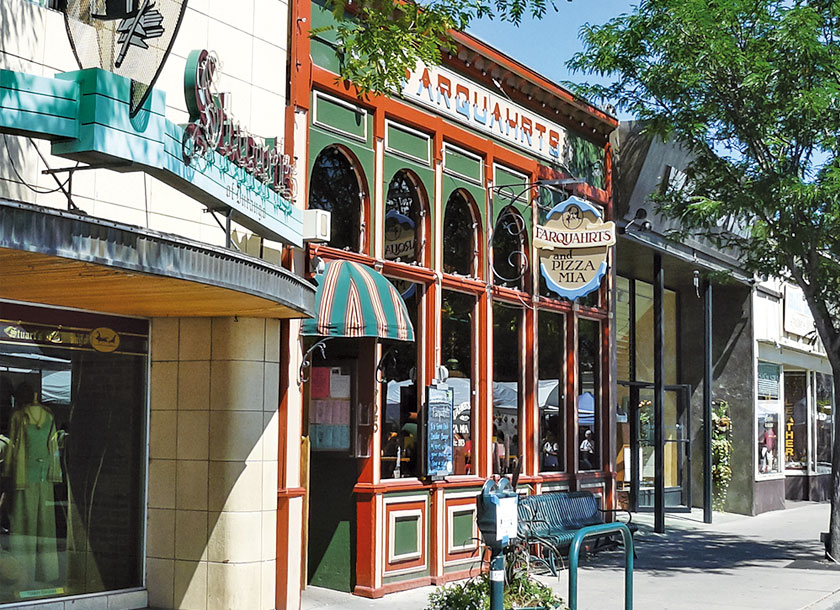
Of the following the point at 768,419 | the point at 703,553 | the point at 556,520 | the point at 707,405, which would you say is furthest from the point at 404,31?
the point at 768,419

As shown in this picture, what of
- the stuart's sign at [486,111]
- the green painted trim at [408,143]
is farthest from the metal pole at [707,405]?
the green painted trim at [408,143]

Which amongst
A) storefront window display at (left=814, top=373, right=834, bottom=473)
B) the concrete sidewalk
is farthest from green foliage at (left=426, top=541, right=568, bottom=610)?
storefront window display at (left=814, top=373, right=834, bottom=473)

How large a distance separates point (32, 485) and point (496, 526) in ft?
15.0

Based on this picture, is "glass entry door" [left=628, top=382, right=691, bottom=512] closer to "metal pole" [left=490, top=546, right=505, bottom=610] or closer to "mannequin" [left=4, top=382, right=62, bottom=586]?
"mannequin" [left=4, top=382, right=62, bottom=586]

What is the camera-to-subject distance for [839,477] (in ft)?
53.1

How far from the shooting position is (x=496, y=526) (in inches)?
299

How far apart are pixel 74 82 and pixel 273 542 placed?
5298 mm

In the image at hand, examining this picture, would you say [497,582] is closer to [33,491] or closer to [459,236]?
[33,491]

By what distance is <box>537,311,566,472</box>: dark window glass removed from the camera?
54.6 ft

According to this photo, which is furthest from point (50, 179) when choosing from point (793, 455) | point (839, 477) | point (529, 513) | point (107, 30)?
point (793, 455)

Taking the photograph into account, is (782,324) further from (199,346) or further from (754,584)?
(199,346)

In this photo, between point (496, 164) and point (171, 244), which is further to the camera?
point (496, 164)

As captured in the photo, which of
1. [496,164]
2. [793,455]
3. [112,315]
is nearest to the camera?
[112,315]

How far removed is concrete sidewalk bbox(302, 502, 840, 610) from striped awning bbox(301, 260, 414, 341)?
293 centimetres
